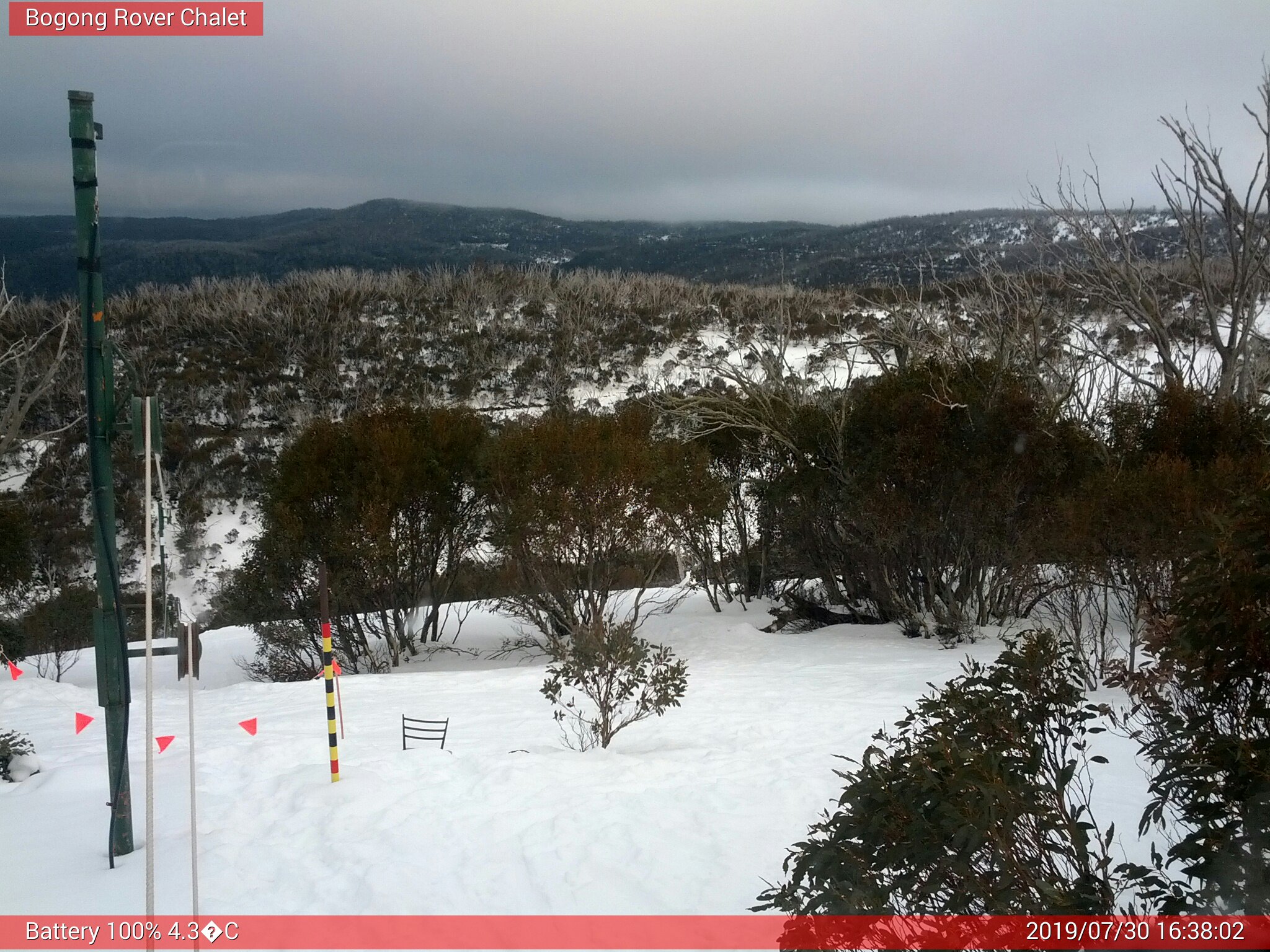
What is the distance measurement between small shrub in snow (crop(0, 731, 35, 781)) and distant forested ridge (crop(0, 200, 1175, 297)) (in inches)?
136

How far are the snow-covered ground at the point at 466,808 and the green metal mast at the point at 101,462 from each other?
531 mm

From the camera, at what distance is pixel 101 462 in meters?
4.34

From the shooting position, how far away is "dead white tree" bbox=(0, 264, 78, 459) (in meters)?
11.8

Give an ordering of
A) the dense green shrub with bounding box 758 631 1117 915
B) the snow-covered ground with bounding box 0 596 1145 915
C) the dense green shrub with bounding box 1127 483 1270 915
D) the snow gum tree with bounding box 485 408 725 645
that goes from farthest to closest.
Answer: the snow gum tree with bounding box 485 408 725 645 < the snow-covered ground with bounding box 0 596 1145 915 < the dense green shrub with bounding box 758 631 1117 915 < the dense green shrub with bounding box 1127 483 1270 915

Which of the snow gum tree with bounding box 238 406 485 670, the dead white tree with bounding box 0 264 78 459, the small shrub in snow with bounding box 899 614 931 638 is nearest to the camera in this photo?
the dead white tree with bounding box 0 264 78 459

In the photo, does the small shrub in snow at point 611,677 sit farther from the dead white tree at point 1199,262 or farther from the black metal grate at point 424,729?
the dead white tree at point 1199,262

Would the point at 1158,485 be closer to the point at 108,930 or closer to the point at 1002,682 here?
the point at 1002,682

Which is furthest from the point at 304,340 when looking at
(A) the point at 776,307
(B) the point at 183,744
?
(B) the point at 183,744

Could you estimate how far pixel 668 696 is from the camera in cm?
691

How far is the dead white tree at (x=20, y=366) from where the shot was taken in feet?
38.8

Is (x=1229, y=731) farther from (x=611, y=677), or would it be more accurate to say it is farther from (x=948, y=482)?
(x=948, y=482)

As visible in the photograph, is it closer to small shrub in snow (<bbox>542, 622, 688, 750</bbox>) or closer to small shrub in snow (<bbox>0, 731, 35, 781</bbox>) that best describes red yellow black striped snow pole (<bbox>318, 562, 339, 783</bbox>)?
small shrub in snow (<bbox>542, 622, 688, 750</bbox>)

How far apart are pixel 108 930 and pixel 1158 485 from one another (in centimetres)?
864

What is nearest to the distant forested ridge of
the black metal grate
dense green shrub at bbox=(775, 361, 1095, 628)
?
dense green shrub at bbox=(775, 361, 1095, 628)
